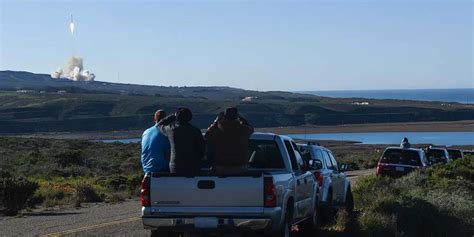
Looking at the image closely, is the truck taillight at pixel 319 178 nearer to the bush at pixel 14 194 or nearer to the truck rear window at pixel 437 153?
the bush at pixel 14 194

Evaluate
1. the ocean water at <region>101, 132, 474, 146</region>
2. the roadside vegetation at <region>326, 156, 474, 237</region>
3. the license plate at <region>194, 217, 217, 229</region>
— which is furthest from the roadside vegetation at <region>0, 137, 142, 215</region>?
the ocean water at <region>101, 132, 474, 146</region>

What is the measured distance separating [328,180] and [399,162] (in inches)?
413

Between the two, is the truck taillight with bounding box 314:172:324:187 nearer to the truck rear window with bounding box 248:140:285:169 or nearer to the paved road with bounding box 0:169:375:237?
the truck rear window with bounding box 248:140:285:169

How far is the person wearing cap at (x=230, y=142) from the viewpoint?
12258 mm

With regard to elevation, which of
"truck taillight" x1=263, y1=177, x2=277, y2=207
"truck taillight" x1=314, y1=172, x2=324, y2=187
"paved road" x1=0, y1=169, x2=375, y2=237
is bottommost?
"paved road" x1=0, y1=169, x2=375, y2=237

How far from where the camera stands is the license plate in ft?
38.1

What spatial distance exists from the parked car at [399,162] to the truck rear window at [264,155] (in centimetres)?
1305

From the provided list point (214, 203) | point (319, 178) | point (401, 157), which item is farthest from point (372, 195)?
point (214, 203)

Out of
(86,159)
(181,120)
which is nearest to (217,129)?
(181,120)

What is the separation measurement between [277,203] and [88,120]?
9205cm

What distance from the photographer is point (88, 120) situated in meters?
102

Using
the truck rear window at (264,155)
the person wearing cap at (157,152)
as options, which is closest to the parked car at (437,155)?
the truck rear window at (264,155)

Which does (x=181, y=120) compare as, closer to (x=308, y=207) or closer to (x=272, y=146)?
(x=272, y=146)

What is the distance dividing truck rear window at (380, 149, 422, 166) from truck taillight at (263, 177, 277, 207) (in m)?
15.2
